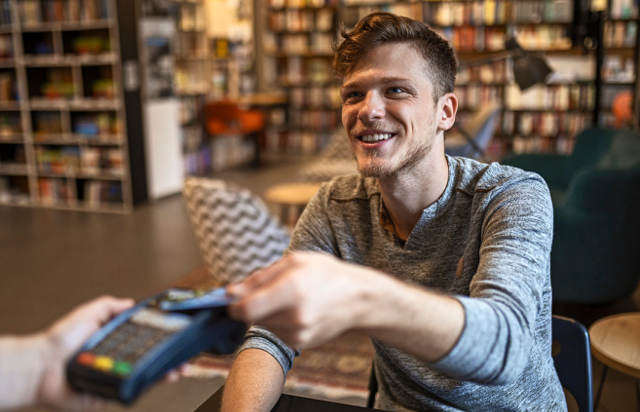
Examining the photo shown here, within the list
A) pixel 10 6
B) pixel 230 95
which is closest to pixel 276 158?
pixel 230 95

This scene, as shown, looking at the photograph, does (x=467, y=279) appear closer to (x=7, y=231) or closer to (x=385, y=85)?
(x=385, y=85)

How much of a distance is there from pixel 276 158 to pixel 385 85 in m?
7.53

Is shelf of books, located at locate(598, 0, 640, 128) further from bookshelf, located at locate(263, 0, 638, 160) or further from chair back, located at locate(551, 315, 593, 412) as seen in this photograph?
chair back, located at locate(551, 315, 593, 412)

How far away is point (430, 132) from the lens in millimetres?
1214

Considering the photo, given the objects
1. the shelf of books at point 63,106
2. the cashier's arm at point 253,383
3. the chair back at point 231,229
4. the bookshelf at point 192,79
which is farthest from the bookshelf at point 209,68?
the cashier's arm at point 253,383

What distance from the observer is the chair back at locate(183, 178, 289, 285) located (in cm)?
282

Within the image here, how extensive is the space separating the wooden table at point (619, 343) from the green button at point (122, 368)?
4.79ft

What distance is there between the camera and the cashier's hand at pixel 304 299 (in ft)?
1.74

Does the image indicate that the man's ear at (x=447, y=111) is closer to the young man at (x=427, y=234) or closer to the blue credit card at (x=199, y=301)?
the young man at (x=427, y=234)

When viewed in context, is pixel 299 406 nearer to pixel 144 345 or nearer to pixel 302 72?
pixel 144 345

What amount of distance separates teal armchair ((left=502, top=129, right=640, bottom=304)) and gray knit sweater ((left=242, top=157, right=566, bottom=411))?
76.1 inches

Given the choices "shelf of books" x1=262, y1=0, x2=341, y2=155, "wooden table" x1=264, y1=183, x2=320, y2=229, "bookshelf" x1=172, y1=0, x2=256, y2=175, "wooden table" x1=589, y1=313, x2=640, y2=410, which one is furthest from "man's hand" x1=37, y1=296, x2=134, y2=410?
"shelf of books" x1=262, y1=0, x2=341, y2=155

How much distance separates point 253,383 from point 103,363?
1.75 feet

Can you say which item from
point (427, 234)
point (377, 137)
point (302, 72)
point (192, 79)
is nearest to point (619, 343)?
point (427, 234)
